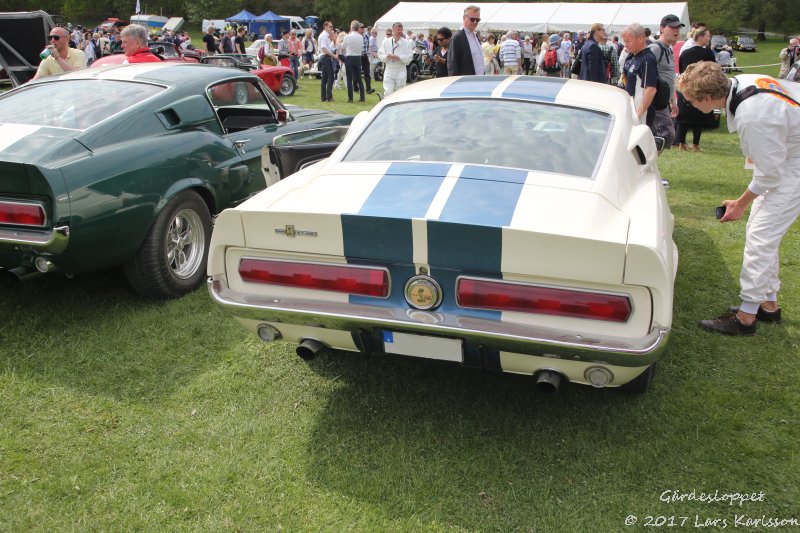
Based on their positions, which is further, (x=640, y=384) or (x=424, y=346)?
(x=640, y=384)

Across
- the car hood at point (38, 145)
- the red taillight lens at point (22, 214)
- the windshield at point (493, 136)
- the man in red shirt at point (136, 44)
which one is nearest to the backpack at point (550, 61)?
the man in red shirt at point (136, 44)

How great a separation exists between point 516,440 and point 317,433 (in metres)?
0.90

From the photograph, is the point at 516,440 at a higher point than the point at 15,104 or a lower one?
lower

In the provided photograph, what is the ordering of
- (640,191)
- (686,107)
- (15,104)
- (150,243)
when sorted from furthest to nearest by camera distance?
1. (686,107)
2. (15,104)
3. (150,243)
4. (640,191)

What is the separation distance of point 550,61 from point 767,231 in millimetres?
16587

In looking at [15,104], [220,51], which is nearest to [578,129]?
[15,104]

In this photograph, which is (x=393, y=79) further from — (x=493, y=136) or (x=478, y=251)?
(x=478, y=251)

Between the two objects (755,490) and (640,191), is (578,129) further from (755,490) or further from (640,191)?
(755,490)

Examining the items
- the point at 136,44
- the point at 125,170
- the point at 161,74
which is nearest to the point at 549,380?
the point at 125,170

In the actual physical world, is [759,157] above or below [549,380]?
above

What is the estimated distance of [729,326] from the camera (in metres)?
3.97

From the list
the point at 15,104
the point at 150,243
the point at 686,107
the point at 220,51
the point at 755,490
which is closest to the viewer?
the point at 755,490

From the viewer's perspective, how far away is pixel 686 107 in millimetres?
9711

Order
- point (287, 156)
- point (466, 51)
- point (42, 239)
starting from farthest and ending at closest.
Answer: point (466, 51) < point (287, 156) < point (42, 239)
